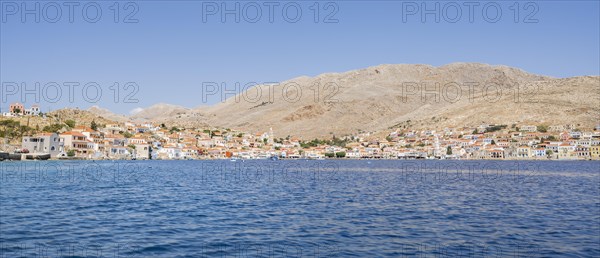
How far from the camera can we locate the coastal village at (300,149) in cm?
12488

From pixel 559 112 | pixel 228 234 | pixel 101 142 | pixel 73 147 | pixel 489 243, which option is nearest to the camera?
pixel 489 243

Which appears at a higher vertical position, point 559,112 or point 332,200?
point 559,112

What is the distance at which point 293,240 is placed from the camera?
59.9 ft

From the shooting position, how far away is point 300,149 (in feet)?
641

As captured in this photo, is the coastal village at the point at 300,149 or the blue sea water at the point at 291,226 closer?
the blue sea water at the point at 291,226

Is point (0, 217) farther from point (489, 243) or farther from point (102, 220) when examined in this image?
point (489, 243)

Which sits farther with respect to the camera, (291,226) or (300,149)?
(300,149)

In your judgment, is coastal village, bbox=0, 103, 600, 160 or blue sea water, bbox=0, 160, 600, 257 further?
coastal village, bbox=0, 103, 600, 160

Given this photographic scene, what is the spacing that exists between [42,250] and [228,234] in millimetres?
6135

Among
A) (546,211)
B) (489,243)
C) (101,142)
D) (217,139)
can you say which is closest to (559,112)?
(217,139)

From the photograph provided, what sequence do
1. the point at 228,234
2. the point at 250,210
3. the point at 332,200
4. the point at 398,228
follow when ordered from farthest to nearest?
the point at 332,200 < the point at 250,210 < the point at 398,228 < the point at 228,234

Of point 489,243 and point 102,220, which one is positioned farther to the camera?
point 102,220

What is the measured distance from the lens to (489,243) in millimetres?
17984

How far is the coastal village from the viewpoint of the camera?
12488 centimetres
